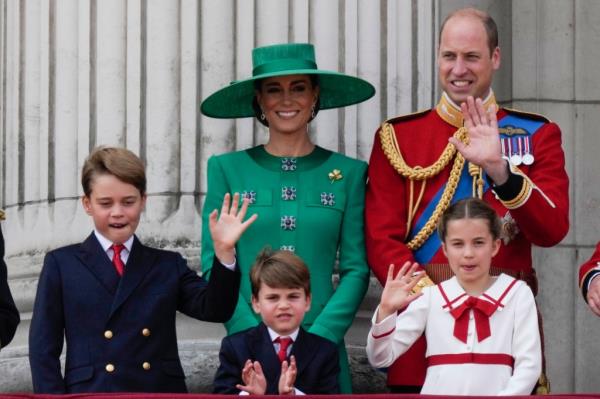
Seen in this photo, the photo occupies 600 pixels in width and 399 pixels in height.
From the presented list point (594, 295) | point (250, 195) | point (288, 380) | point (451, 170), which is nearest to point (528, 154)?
point (451, 170)

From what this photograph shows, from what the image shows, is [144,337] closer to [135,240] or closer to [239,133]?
[135,240]

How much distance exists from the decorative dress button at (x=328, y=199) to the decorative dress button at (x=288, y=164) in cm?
14

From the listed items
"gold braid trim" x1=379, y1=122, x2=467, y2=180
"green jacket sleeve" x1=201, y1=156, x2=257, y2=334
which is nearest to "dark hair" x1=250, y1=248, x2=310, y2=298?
"green jacket sleeve" x1=201, y1=156, x2=257, y2=334

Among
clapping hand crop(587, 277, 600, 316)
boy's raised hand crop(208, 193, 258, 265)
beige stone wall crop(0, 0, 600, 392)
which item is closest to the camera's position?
boy's raised hand crop(208, 193, 258, 265)

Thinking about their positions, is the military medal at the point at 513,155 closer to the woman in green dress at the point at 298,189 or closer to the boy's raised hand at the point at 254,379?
the woman in green dress at the point at 298,189

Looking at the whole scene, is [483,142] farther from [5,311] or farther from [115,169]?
[5,311]

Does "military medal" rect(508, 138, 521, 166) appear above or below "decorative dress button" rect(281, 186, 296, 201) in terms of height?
above

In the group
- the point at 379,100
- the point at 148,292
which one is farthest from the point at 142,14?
the point at 148,292

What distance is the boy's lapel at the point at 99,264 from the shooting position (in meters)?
6.83

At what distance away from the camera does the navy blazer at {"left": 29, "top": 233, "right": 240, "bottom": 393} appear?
6.70 meters

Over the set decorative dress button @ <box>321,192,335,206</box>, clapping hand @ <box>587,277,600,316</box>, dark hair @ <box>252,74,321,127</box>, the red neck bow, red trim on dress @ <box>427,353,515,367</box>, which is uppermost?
dark hair @ <box>252,74,321,127</box>

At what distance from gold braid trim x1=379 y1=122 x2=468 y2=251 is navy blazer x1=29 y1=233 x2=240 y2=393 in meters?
0.79

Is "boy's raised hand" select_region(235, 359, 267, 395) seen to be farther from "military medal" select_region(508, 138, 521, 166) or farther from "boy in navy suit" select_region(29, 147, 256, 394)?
"military medal" select_region(508, 138, 521, 166)

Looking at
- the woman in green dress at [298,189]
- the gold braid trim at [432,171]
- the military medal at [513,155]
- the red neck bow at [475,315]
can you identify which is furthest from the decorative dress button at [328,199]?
the red neck bow at [475,315]
